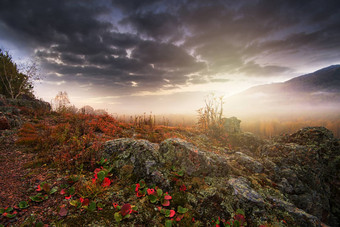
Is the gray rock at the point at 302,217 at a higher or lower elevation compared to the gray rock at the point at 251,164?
lower

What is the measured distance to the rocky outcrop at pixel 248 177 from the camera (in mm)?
4148

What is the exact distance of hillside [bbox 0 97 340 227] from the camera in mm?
3377

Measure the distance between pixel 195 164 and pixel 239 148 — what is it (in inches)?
316

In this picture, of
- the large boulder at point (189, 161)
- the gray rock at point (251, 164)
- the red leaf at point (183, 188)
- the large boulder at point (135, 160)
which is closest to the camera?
the red leaf at point (183, 188)

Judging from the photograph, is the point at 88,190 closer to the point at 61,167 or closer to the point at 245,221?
the point at 61,167

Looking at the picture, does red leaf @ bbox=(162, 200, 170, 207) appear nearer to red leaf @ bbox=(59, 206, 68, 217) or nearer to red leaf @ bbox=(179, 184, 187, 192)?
red leaf @ bbox=(179, 184, 187, 192)

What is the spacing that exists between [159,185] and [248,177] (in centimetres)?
385

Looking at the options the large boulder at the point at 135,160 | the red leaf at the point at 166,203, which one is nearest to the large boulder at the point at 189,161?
the large boulder at the point at 135,160

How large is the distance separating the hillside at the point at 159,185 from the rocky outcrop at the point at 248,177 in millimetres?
33

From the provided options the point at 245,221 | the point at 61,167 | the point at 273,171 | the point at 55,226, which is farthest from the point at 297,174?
the point at 61,167

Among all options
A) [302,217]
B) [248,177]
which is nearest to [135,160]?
[248,177]

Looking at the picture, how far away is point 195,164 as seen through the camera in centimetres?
541

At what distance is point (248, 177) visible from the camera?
219 inches

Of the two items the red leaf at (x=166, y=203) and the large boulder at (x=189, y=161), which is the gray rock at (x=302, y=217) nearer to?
the large boulder at (x=189, y=161)
